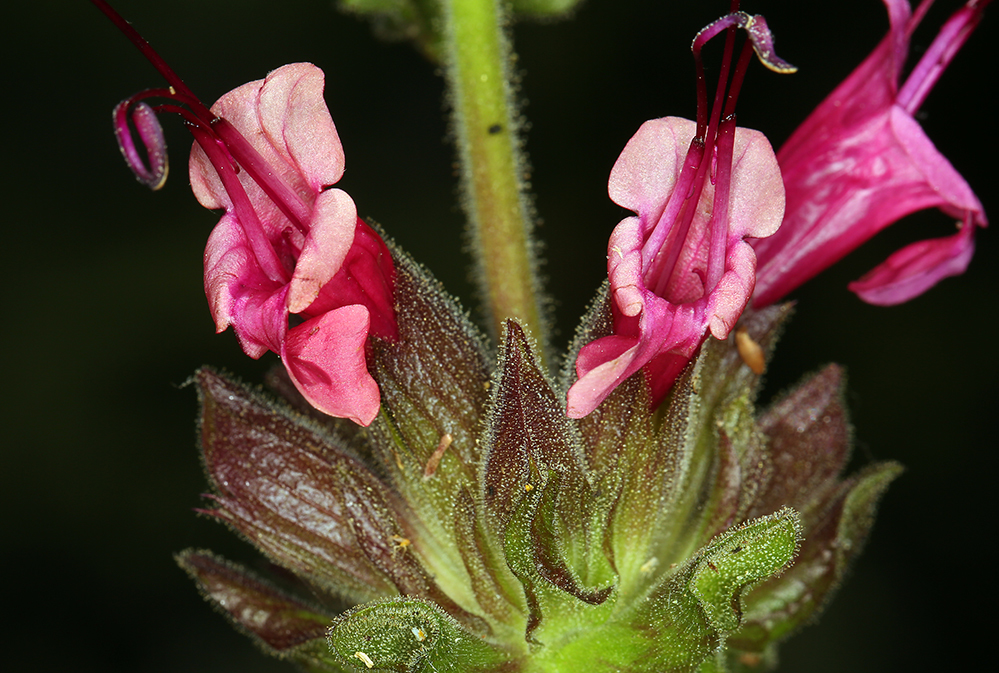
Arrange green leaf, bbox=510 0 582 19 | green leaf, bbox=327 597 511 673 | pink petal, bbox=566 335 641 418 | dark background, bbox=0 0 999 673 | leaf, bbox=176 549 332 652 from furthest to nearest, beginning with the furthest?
dark background, bbox=0 0 999 673 → green leaf, bbox=510 0 582 19 → leaf, bbox=176 549 332 652 → green leaf, bbox=327 597 511 673 → pink petal, bbox=566 335 641 418

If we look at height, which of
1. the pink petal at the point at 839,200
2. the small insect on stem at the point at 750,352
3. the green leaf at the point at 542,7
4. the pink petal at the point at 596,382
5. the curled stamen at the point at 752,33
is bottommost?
the small insect on stem at the point at 750,352

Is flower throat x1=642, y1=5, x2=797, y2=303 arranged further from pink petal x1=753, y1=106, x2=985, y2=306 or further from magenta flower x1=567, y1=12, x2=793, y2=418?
pink petal x1=753, y1=106, x2=985, y2=306

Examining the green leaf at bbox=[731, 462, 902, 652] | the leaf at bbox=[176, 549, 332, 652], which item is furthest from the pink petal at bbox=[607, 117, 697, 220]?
the leaf at bbox=[176, 549, 332, 652]

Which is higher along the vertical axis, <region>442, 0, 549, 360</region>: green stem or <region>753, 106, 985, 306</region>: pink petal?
<region>442, 0, 549, 360</region>: green stem

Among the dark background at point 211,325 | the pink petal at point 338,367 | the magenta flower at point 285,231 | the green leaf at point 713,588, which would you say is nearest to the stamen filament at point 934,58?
the green leaf at point 713,588

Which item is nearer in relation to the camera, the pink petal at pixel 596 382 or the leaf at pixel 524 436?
the pink petal at pixel 596 382

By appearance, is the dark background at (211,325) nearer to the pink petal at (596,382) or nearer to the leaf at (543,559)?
the leaf at (543,559)

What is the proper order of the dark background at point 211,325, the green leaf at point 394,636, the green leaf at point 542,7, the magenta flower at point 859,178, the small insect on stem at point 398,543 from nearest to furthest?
→ the green leaf at point 394,636
the small insect on stem at point 398,543
the magenta flower at point 859,178
the green leaf at point 542,7
the dark background at point 211,325

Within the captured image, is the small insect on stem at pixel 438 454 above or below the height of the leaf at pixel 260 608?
above
